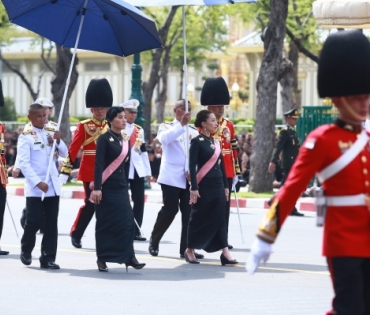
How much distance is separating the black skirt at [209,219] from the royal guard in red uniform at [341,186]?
5889 millimetres

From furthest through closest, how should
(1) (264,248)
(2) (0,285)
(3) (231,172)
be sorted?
1. (3) (231,172)
2. (2) (0,285)
3. (1) (264,248)

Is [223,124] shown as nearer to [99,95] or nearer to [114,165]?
[99,95]

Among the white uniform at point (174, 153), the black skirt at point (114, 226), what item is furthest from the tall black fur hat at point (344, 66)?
the white uniform at point (174, 153)

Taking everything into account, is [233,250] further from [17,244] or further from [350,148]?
[350,148]

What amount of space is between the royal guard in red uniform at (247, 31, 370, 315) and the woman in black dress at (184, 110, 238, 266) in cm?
585

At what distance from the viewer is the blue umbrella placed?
12711 mm

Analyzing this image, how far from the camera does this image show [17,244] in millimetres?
14422

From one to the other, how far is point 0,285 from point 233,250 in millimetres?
3942

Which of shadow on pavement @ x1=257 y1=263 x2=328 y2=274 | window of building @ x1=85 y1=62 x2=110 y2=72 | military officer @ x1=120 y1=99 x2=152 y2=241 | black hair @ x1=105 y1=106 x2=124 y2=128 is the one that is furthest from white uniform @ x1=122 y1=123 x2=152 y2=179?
window of building @ x1=85 y1=62 x2=110 y2=72

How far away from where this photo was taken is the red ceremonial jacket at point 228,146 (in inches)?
535

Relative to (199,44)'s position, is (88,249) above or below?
below

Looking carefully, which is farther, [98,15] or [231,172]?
[231,172]

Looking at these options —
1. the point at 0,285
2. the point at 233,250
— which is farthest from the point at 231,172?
the point at 0,285

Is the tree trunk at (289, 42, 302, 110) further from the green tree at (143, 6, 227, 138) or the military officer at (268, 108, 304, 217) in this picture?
the military officer at (268, 108, 304, 217)
